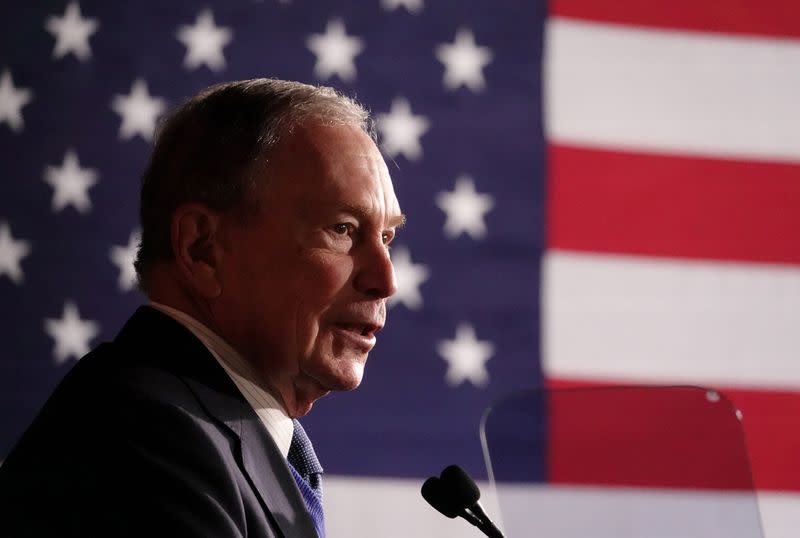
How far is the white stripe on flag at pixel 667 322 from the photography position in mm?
2479

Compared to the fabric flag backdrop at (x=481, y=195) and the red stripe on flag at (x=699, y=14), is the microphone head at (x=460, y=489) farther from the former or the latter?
the red stripe on flag at (x=699, y=14)

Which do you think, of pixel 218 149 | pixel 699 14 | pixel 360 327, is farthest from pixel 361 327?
pixel 699 14

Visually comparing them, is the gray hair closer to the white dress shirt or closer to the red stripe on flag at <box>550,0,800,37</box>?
the white dress shirt

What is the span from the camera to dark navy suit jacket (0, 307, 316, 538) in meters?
0.98

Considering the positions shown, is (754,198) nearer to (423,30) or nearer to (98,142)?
(423,30)

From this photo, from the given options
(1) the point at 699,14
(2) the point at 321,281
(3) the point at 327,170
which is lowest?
(2) the point at 321,281

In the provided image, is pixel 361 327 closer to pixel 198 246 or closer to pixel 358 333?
pixel 358 333

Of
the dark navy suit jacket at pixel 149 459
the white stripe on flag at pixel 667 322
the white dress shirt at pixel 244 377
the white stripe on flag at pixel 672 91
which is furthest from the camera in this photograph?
the white stripe on flag at pixel 672 91

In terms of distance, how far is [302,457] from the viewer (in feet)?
4.80

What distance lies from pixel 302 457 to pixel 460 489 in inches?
14.6

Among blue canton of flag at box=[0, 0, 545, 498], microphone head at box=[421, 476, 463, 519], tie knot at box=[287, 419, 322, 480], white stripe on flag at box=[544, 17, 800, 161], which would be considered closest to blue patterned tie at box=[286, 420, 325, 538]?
tie knot at box=[287, 419, 322, 480]

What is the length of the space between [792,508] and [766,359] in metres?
0.37

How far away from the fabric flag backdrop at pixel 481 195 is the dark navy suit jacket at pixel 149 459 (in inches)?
45.0

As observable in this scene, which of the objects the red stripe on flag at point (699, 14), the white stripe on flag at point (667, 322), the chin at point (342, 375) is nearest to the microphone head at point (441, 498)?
the chin at point (342, 375)
